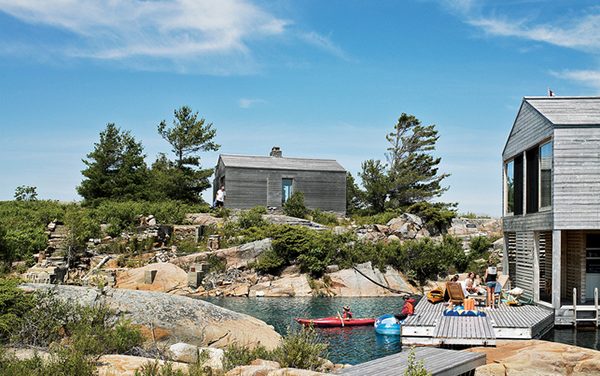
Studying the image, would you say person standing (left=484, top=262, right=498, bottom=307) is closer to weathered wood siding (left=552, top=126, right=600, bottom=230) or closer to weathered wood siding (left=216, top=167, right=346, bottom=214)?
weathered wood siding (left=552, top=126, right=600, bottom=230)

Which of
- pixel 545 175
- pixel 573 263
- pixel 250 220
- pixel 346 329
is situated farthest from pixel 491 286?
pixel 250 220

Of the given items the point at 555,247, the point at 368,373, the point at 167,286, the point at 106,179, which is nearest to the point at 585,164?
the point at 555,247

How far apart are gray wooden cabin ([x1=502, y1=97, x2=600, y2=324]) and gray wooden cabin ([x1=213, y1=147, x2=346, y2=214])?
22676 mm

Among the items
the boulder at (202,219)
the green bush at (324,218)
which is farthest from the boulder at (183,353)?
the green bush at (324,218)

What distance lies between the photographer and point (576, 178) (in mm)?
20531

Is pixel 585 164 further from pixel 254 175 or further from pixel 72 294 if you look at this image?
pixel 254 175

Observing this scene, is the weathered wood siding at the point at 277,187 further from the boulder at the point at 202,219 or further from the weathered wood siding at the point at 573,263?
the weathered wood siding at the point at 573,263

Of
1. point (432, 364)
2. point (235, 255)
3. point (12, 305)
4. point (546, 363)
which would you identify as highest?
point (235, 255)

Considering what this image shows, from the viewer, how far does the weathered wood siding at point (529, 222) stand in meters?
21.3

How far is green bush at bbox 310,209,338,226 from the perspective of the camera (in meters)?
45.8

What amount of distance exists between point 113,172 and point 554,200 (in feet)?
116

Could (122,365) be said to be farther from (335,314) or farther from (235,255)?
(235,255)

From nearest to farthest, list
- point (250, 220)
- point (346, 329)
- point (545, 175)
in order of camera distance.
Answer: point (346, 329) → point (545, 175) → point (250, 220)

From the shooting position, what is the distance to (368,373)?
411 inches
